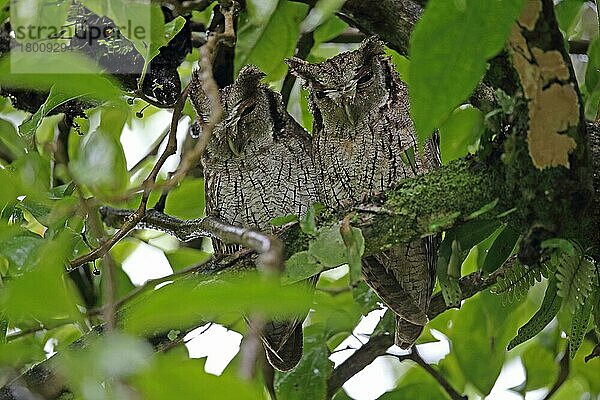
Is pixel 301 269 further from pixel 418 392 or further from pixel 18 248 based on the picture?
pixel 418 392

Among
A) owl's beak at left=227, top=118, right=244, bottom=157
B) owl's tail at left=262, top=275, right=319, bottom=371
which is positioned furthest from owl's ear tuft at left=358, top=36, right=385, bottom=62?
owl's tail at left=262, top=275, right=319, bottom=371

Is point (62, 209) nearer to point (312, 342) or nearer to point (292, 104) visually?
point (312, 342)

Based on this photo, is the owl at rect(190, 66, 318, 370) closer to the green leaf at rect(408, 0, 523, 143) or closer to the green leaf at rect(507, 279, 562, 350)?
the green leaf at rect(507, 279, 562, 350)

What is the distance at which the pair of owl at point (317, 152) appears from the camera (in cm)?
116

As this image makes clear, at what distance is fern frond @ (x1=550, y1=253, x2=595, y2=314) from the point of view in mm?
772

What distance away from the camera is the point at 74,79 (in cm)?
42

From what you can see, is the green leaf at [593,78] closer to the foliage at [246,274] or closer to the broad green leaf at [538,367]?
the foliage at [246,274]

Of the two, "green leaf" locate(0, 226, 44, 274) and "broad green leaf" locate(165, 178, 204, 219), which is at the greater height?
"green leaf" locate(0, 226, 44, 274)

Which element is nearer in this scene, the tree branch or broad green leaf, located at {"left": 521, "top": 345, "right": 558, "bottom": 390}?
the tree branch

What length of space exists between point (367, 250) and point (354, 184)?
40 centimetres

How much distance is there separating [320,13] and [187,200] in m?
0.69

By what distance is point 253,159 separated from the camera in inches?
51.2

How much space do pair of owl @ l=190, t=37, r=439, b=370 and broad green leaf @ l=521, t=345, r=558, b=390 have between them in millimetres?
332

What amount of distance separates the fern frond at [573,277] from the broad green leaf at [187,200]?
2.19 feet
